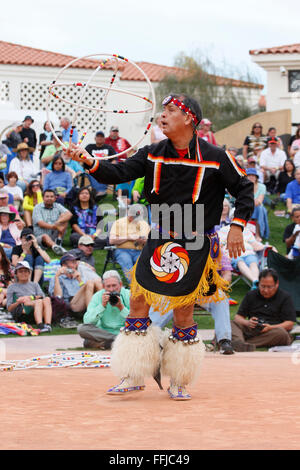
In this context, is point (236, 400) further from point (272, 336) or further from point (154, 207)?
point (272, 336)

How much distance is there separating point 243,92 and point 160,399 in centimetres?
2832

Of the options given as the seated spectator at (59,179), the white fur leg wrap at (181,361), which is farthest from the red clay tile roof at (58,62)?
the white fur leg wrap at (181,361)

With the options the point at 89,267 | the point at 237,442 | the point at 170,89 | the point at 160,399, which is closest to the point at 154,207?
the point at 160,399

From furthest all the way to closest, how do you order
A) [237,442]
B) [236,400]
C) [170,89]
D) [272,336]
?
[170,89] < [272,336] < [236,400] < [237,442]

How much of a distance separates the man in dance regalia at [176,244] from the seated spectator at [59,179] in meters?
10.4

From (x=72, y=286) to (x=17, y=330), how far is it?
1394mm

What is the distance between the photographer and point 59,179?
1619 cm

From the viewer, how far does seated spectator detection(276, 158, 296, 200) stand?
1898cm

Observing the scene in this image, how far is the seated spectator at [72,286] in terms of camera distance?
39.6ft

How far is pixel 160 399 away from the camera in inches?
221

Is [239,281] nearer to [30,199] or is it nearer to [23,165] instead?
[30,199]

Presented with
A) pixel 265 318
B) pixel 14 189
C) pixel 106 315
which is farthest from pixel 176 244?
pixel 14 189

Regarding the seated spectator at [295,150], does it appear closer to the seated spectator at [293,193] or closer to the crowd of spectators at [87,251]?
the crowd of spectators at [87,251]

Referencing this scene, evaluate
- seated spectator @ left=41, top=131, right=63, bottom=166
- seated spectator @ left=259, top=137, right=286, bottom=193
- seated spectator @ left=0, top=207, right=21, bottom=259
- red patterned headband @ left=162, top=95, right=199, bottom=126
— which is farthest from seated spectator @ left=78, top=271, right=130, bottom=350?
seated spectator @ left=259, top=137, right=286, bottom=193
